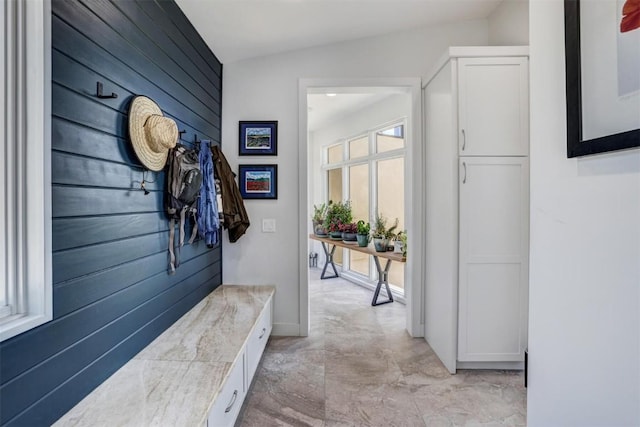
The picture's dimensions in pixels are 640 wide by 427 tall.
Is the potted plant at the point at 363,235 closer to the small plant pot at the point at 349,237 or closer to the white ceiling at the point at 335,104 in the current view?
the small plant pot at the point at 349,237

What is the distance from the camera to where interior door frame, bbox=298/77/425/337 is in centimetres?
267

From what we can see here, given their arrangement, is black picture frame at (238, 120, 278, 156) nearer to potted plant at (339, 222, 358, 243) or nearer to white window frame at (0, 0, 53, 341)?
white window frame at (0, 0, 53, 341)

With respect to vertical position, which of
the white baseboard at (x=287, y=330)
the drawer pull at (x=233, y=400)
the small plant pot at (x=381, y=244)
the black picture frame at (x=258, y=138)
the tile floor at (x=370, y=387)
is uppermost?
the black picture frame at (x=258, y=138)

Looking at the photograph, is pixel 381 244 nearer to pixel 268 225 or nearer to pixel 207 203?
pixel 268 225

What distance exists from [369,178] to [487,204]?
244 cm

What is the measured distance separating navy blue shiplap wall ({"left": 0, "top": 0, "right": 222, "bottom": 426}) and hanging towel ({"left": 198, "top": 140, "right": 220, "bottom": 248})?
0.95 ft

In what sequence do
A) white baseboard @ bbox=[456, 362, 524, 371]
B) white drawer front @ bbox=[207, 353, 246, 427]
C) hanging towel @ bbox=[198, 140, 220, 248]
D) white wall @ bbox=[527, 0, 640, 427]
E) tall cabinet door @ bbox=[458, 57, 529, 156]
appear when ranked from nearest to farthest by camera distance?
white wall @ bbox=[527, 0, 640, 427] < white drawer front @ bbox=[207, 353, 246, 427] < hanging towel @ bbox=[198, 140, 220, 248] < tall cabinet door @ bbox=[458, 57, 529, 156] < white baseboard @ bbox=[456, 362, 524, 371]

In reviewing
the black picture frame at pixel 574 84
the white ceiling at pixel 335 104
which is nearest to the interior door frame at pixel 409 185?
the white ceiling at pixel 335 104

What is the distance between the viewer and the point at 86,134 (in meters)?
1.16

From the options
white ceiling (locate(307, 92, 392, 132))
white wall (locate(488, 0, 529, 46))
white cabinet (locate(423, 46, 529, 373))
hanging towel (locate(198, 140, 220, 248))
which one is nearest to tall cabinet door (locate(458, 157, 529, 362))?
white cabinet (locate(423, 46, 529, 373))

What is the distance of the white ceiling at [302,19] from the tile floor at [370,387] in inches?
98.4

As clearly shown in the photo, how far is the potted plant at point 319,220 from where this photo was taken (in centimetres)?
502

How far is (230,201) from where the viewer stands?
2480mm

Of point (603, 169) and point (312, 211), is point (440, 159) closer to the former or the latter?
point (603, 169)
